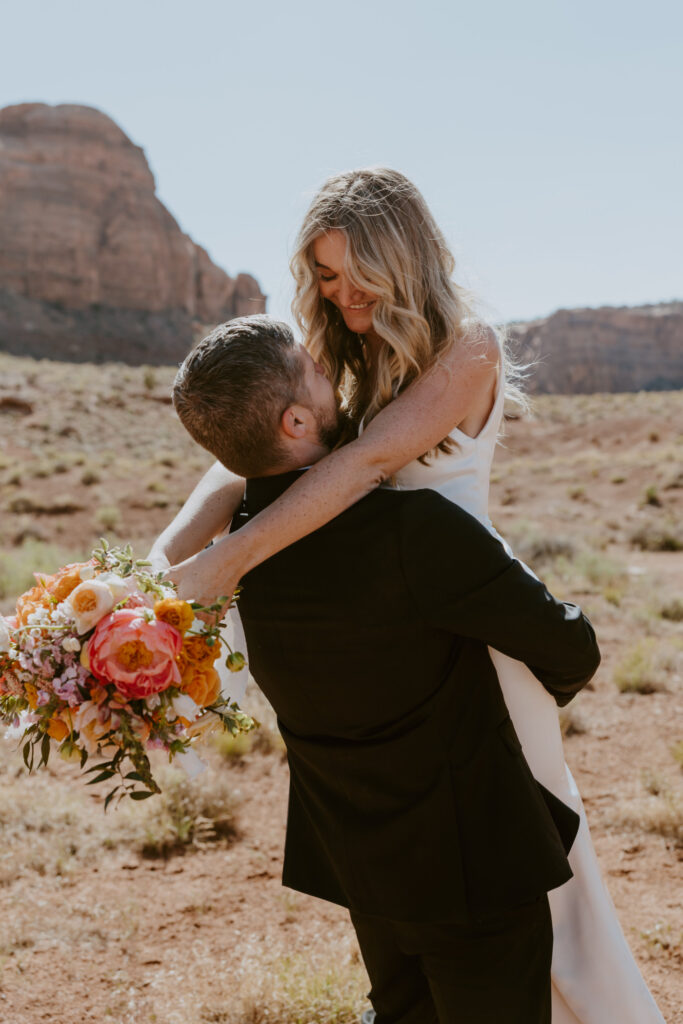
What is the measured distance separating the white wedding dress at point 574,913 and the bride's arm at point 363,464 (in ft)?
0.41

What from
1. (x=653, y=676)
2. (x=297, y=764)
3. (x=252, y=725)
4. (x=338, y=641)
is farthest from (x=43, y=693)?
(x=653, y=676)

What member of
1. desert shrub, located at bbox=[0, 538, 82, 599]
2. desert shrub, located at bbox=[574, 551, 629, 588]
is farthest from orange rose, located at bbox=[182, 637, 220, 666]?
desert shrub, located at bbox=[574, 551, 629, 588]

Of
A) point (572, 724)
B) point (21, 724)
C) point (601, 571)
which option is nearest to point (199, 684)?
point (21, 724)

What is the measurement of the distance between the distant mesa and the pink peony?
205 ft

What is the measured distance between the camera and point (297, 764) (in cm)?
212

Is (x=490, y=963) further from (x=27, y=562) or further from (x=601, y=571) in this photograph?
(x=27, y=562)

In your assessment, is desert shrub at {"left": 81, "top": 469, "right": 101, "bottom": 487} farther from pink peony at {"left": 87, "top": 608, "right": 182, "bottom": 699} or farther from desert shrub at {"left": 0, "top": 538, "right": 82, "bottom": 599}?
pink peony at {"left": 87, "top": 608, "right": 182, "bottom": 699}

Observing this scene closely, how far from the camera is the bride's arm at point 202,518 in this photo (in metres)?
2.28

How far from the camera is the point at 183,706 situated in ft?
5.41

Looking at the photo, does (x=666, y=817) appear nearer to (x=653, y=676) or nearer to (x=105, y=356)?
(x=653, y=676)

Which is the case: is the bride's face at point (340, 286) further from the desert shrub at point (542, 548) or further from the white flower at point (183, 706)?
the desert shrub at point (542, 548)

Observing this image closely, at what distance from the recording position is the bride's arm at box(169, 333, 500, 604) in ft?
6.00

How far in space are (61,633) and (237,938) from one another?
3104 millimetres

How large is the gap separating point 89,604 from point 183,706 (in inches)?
10.9
